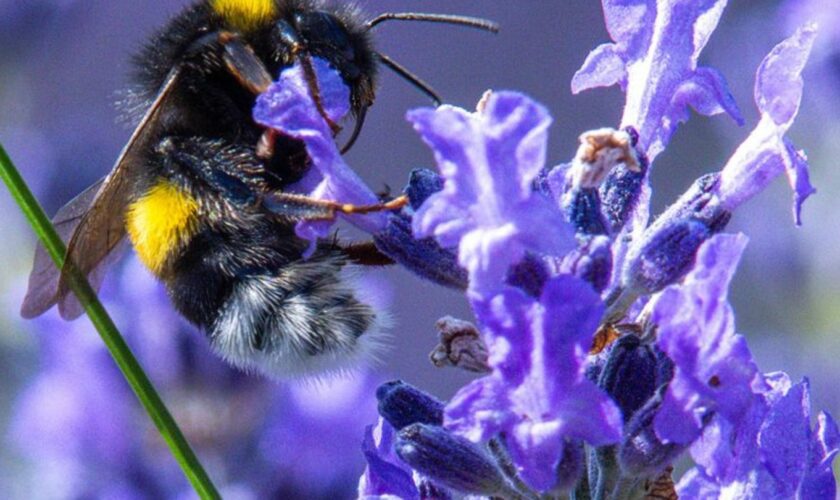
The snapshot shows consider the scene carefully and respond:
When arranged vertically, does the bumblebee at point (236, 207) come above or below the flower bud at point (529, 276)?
above

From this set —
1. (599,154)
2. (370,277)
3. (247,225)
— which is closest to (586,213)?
(599,154)

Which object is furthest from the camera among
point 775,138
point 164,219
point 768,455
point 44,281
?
point 44,281

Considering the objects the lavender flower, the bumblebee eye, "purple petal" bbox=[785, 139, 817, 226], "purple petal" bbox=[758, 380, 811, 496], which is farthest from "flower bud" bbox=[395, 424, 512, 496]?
the bumblebee eye

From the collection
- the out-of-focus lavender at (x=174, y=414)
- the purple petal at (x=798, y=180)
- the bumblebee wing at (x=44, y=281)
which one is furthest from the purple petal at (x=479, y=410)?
the out-of-focus lavender at (x=174, y=414)

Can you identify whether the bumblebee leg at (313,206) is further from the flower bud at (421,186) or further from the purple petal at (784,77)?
the purple petal at (784,77)

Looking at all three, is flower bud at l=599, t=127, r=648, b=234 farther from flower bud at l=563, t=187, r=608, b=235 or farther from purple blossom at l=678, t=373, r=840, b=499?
purple blossom at l=678, t=373, r=840, b=499

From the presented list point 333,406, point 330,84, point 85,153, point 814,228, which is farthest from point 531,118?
point 814,228

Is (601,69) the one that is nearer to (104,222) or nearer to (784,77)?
(784,77)
